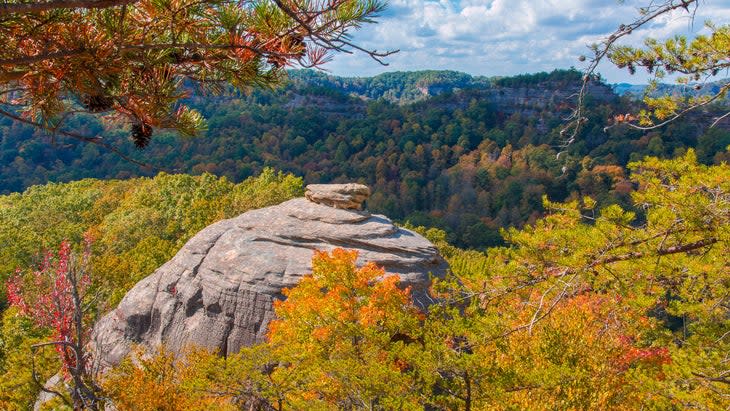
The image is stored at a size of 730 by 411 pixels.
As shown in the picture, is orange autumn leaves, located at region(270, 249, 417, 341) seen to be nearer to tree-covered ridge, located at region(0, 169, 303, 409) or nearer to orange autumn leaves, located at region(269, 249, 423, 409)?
orange autumn leaves, located at region(269, 249, 423, 409)

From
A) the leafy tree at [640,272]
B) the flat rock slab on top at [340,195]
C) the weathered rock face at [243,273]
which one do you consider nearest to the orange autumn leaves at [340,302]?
the weathered rock face at [243,273]

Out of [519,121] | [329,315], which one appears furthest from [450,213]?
[329,315]

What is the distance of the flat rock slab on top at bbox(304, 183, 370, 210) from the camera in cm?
1609

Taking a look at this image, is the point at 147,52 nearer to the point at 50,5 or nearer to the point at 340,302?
the point at 50,5

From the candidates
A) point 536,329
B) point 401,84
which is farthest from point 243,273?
point 401,84

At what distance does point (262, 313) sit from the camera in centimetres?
1348

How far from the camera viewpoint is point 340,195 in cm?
1608

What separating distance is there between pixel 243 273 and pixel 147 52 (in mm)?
11795

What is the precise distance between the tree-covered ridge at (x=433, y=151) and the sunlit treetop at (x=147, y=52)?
52.1 metres

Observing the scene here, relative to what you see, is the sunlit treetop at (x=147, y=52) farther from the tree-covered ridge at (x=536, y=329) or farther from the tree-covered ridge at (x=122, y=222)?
the tree-covered ridge at (x=122, y=222)

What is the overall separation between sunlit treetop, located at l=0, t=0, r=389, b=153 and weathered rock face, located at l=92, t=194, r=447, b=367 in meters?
10.8

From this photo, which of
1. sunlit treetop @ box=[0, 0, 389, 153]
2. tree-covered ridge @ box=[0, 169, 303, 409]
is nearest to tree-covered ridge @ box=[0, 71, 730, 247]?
tree-covered ridge @ box=[0, 169, 303, 409]

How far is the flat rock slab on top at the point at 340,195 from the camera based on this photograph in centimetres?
1609

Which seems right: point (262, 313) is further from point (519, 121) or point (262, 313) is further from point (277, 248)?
point (519, 121)
